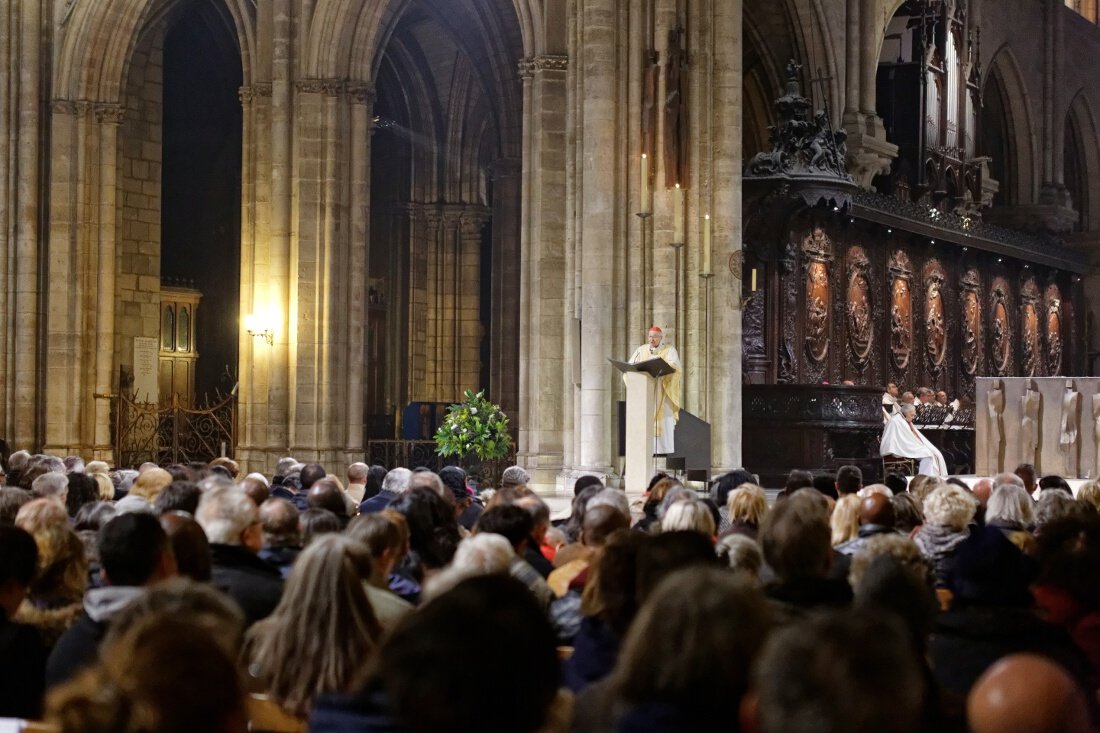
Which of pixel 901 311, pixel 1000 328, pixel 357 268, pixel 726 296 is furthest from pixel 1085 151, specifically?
pixel 726 296

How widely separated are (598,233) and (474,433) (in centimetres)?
330

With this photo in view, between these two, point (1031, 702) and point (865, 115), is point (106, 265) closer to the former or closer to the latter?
point (865, 115)

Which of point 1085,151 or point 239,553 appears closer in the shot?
point 239,553

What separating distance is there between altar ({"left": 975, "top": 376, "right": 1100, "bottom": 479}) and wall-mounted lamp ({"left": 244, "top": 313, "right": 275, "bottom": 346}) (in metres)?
9.67

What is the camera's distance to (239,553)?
5812mm

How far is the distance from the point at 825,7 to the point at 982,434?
347 inches

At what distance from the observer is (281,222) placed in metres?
22.2

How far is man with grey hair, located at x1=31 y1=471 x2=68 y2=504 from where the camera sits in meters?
9.54

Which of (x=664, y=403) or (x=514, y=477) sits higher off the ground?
(x=664, y=403)

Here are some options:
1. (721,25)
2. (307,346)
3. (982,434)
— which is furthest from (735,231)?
(307,346)

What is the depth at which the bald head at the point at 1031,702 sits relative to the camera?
2.43 meters

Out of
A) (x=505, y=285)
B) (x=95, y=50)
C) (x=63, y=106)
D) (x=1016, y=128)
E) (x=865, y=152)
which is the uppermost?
(x=1016, y=128)

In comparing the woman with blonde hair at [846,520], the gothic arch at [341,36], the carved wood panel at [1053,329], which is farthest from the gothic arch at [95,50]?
the woman with blonde hair at [846,520]

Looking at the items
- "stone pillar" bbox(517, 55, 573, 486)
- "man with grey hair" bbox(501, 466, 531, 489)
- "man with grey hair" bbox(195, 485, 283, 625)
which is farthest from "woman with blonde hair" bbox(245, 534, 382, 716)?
"stone pillar" bbox(517, 55, 573, 486)
